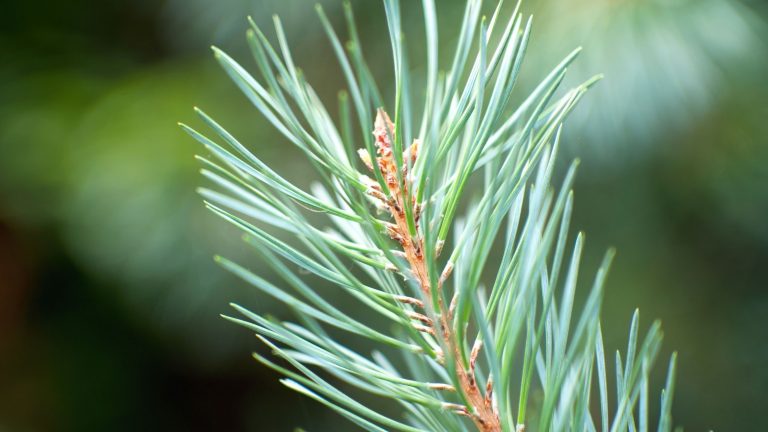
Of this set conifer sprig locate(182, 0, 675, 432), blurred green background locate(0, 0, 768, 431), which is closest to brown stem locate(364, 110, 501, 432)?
conifer sprig locate(182, 0, 675, 432)

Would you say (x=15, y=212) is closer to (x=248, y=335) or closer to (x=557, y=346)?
(x=248, y=335)

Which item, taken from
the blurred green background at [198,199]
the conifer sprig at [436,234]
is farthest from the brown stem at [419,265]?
the blurred green background at [198,199]

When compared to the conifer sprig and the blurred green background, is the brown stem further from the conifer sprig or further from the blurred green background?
the blurred green background

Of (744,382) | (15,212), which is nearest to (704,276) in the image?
(744,382)

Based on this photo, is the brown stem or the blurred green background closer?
the brown stem

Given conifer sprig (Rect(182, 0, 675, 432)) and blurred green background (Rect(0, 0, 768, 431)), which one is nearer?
conifer sprig (Rect(182, 0, 675, 432))

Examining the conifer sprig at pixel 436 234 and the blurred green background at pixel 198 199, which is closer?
the conifer sprig at pixel 436 234

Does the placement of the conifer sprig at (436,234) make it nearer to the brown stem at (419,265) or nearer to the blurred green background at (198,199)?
the brown stem at (419,265)

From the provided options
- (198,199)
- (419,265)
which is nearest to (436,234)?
(419,265)
